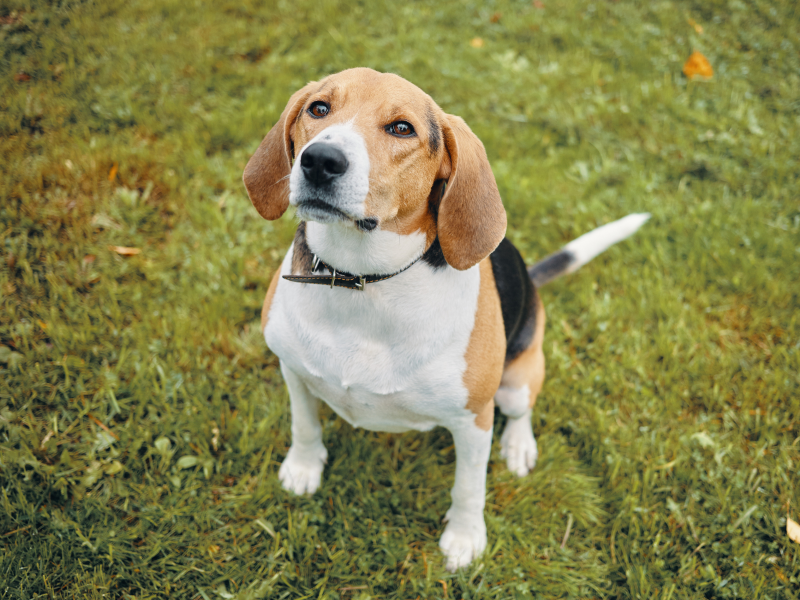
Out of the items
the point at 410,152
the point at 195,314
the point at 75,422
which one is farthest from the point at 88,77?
the point at 410,152

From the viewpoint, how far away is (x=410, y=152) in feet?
7.07

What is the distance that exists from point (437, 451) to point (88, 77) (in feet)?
15.5

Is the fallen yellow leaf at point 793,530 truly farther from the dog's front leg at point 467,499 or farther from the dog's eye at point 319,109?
the dog's eye at point 319,109

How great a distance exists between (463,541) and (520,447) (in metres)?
0.70

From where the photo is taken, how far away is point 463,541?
292 cm

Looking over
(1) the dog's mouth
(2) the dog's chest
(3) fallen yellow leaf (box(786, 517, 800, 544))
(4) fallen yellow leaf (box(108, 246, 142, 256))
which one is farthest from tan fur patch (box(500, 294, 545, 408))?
(4) fallen yellow leaf (box(108, 246, 142, 256))

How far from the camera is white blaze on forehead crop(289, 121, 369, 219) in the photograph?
194cm

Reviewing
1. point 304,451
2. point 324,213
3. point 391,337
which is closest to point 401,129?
point 324,213

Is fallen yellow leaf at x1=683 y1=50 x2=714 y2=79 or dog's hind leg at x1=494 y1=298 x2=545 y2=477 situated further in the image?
fallen yellow leaf at x1=683 y1=50 x2=714 y2=79

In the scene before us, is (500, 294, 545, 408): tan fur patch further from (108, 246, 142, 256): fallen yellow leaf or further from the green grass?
(108, 246, 142, 256): fallen yellow leaf

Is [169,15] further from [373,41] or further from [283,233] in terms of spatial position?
[283,233]

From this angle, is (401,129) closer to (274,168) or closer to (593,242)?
(274,168)

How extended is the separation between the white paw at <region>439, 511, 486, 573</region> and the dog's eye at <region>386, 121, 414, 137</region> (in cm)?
198

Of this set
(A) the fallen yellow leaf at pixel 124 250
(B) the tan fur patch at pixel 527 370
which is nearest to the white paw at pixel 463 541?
(B) the tan fur patch at pixel 527 370
